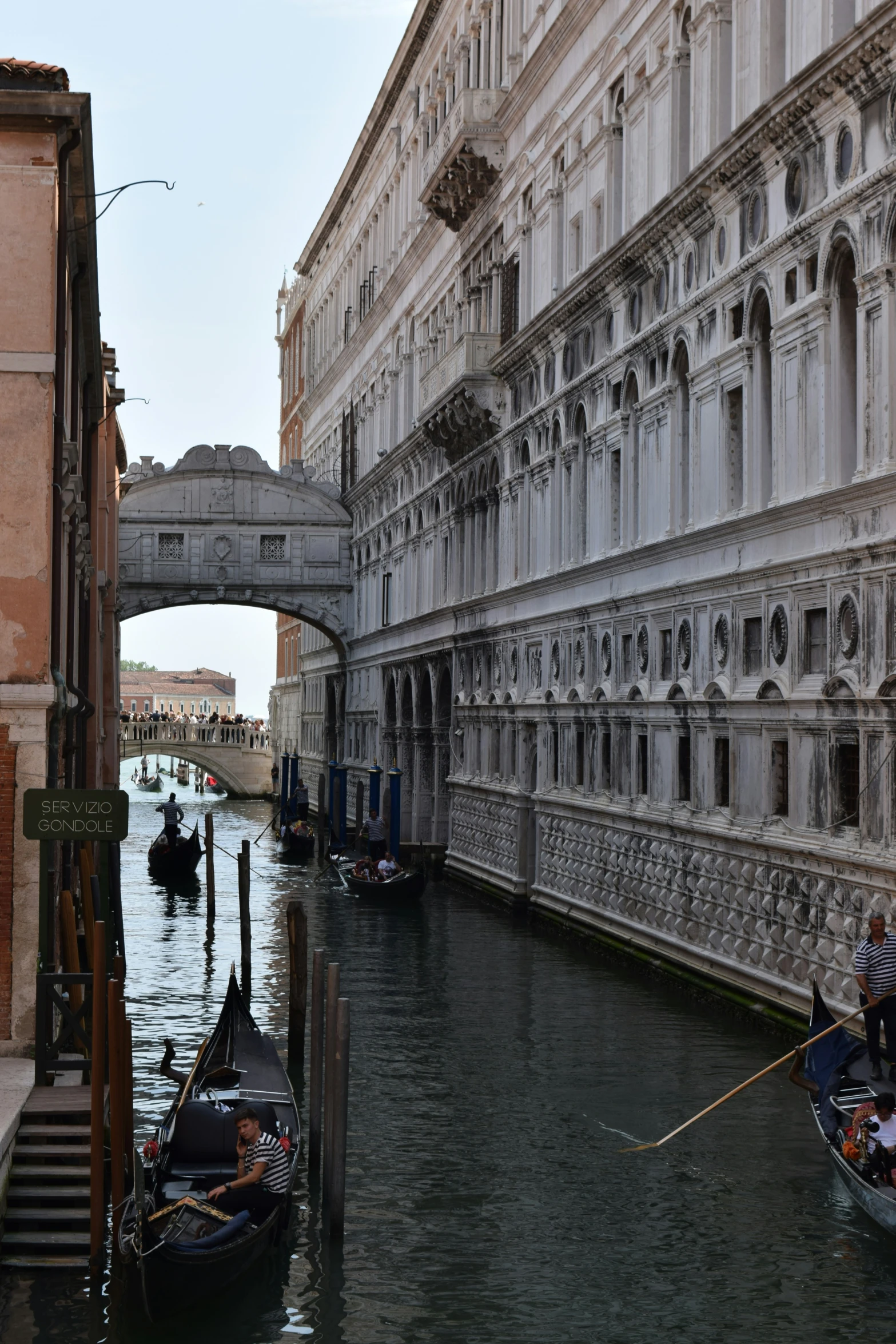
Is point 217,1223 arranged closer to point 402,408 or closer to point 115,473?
point 115,473

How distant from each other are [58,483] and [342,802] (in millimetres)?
26866

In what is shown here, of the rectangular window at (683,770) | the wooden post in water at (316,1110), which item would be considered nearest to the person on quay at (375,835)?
the rectangular window at (683,770)

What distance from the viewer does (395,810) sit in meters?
30.9

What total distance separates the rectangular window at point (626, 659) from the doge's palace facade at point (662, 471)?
0.26 feet

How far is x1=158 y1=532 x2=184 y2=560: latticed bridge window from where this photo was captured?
3972 centimetres

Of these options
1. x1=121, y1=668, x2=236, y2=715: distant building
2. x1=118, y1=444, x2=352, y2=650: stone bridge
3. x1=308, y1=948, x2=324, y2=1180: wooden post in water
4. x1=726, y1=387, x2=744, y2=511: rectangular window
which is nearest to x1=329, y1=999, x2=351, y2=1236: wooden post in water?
x1=308, y1=948, x2=324, y2=1180: wooden post in water

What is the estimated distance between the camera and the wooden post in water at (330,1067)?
10.0 m

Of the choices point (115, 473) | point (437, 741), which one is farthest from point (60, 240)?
point (437, 741)

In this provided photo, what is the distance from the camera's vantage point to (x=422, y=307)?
112ft

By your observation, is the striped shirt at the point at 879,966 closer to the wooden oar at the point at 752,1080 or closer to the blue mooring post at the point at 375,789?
the wooden oar at the point at 752,1080

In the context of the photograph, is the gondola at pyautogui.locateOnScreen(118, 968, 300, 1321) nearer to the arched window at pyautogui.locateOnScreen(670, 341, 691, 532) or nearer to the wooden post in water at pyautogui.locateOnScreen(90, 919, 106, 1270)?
the wooden post in water at pyautogui.locateOnScreen(90, 919, 106, 1270)

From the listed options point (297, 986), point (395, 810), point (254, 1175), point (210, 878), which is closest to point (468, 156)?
point (395, 810)

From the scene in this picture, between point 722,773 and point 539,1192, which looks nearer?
point 539,1192

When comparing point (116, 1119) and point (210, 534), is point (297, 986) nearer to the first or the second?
point (116, 1119)
